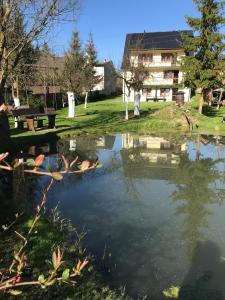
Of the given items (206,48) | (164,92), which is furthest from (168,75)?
(206,48)

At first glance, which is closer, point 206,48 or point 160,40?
point 206,48

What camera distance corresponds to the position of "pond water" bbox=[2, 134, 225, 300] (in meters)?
6.24

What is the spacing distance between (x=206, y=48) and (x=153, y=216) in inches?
946

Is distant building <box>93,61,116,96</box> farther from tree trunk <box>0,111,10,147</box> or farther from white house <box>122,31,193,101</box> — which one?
tree trunk <box>0,111,10,147</box>

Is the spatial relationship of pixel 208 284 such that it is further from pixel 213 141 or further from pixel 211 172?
pixel 213 141

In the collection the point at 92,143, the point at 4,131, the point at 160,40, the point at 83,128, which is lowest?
the point at 92,143

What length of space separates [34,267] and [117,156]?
10.9m

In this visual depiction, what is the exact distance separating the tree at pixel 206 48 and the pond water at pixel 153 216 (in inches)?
533

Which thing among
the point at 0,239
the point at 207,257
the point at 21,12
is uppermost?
the point at 21,12

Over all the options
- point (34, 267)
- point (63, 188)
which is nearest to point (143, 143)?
point (63, 188)

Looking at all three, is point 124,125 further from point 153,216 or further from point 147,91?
point 147,91

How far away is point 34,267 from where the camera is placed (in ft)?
19.4

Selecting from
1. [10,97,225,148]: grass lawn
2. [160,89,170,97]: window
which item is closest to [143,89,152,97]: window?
[160,89,170,97]: window

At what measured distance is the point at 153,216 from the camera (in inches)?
356
